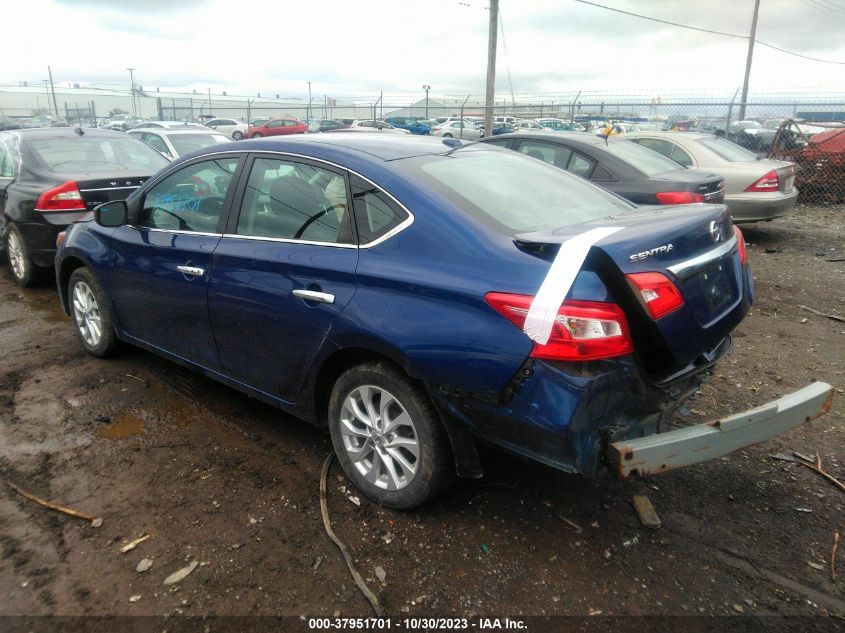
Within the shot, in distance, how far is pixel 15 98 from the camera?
58.0 metres

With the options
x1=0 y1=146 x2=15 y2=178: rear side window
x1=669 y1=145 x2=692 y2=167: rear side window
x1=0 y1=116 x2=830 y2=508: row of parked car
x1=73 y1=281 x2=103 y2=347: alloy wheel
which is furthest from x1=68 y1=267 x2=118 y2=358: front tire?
x1=669 y1=145 x2=692 y2=167: rear side window

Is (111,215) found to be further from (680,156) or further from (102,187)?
(680,156)

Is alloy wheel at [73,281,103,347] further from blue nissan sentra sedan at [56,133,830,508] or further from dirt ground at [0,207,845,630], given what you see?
blue nissan sentra sedan at [56,133,830,508]

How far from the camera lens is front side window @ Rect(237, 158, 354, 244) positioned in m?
2.98

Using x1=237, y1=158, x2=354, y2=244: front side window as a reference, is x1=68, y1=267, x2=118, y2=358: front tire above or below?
below

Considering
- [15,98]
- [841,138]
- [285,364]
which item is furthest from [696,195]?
[15,98]

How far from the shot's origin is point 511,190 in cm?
309

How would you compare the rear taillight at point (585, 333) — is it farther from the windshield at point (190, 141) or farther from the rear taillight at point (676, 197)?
the windshield at point (190, 141)

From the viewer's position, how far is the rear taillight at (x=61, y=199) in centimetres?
608

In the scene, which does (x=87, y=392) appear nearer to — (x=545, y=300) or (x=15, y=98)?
(x=545, y=300)

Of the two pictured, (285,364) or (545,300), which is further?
(285,364)

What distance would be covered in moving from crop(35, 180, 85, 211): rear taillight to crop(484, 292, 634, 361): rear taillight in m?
5.51

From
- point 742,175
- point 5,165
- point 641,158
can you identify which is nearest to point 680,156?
point 742,175

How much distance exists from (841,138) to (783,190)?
15.7ft
